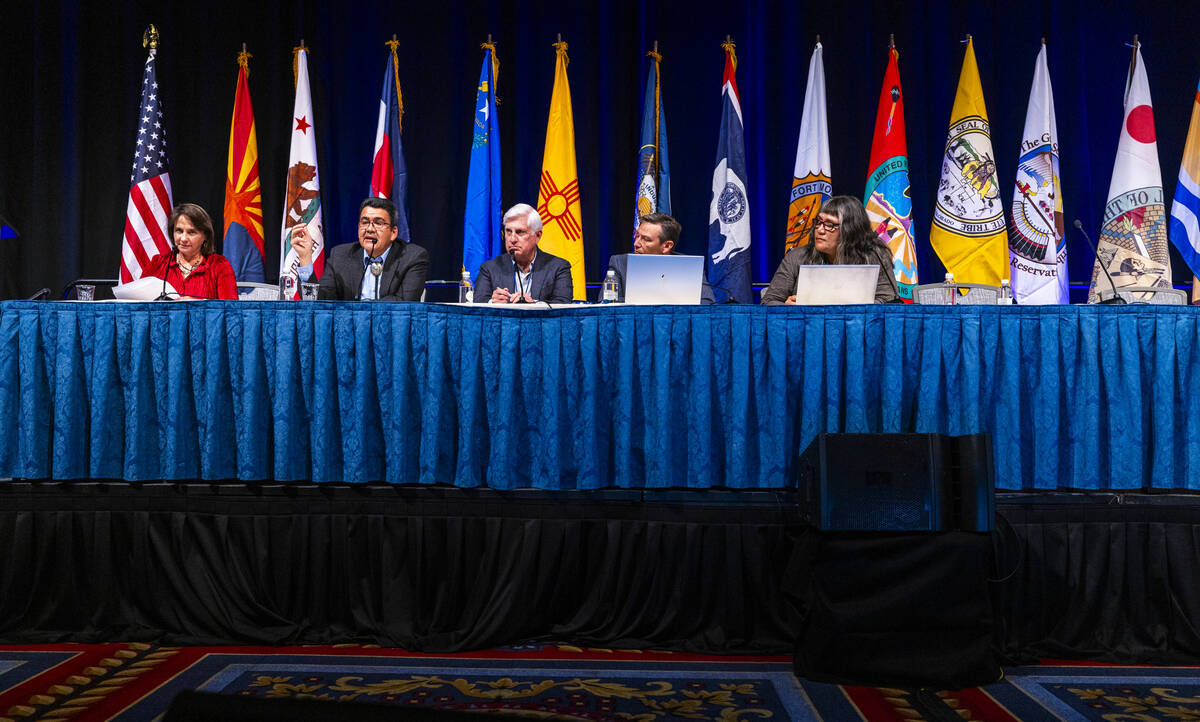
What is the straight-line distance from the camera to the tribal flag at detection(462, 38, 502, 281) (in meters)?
5.40

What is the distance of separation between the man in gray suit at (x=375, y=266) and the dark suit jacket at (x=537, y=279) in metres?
0.36

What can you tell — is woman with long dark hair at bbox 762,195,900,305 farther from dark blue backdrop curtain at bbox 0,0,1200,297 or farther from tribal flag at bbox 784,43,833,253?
dark blue backdrop curtain at bbox 0,0,1200,297

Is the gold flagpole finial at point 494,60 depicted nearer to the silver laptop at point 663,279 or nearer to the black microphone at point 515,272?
the black microphone at point 515,272

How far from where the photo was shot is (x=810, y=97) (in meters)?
5.52

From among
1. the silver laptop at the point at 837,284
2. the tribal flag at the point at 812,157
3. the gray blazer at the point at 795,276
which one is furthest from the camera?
the tribal flag at the point at 812,157

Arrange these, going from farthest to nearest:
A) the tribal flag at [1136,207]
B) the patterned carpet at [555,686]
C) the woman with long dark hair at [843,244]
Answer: the tribal flag at [1136,207] < the woman with long dark hair at [843,244] < the patterned carpet at [555,686]

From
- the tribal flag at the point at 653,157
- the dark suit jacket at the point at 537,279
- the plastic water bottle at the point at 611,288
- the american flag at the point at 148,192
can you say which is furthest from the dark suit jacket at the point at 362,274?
the american flag at the point at 148,192

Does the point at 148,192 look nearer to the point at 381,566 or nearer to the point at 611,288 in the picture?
the point at 611,288

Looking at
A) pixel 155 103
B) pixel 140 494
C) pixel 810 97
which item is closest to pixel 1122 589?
pixel 140 494

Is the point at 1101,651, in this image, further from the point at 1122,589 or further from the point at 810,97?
the point at 810,97

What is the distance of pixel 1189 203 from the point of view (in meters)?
5.16

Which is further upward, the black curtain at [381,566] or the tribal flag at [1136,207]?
the tribal flag at [1136,207]

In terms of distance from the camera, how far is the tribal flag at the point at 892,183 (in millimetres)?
5242

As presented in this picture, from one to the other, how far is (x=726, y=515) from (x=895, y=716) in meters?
0.83
